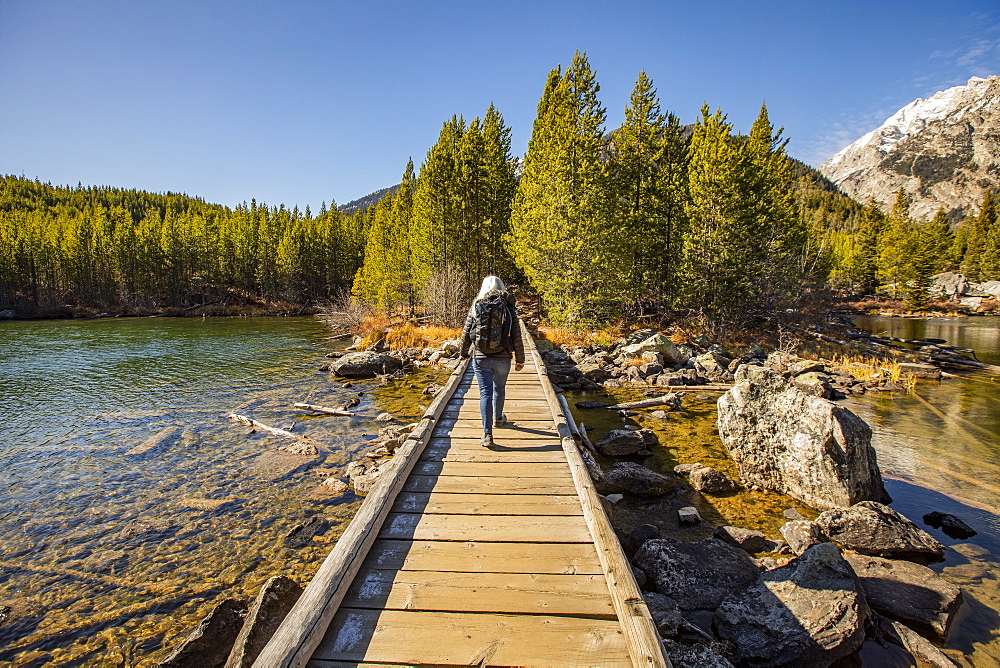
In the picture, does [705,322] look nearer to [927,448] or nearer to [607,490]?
[927,448]

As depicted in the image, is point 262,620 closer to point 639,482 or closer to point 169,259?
point 639,482

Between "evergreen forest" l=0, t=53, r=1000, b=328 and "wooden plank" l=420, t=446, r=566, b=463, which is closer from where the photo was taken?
"wooden plank" l=420, t=446, r=566, b=463

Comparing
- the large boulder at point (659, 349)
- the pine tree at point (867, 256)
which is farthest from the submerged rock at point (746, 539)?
the pine tree at point (867, 256)

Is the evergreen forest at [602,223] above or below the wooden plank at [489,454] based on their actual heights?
above

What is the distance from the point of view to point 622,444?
10.2 m

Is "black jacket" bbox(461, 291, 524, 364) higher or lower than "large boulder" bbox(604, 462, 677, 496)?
higher

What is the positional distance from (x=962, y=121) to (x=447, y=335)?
259 m

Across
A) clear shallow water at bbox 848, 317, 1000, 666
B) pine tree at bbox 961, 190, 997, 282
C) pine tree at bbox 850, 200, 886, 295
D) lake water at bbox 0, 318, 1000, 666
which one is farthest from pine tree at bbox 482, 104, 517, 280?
pine tree at bbox 961, 190, 997, 282

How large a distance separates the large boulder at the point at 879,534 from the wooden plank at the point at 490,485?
4295 mm

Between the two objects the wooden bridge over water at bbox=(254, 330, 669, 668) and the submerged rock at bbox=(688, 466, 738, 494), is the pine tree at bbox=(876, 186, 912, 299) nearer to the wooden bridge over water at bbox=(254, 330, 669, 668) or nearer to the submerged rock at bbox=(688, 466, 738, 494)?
the submerged rock at bbox=(688, 466, 738, 494)

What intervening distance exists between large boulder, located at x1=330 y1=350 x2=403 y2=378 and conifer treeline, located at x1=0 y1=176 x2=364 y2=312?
55527mm

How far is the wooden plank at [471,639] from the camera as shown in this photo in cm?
291

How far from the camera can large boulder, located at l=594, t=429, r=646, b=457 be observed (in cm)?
1009

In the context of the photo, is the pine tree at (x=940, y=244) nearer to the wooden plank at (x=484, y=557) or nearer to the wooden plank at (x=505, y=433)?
the wooden plank at (x=505, y=433)
